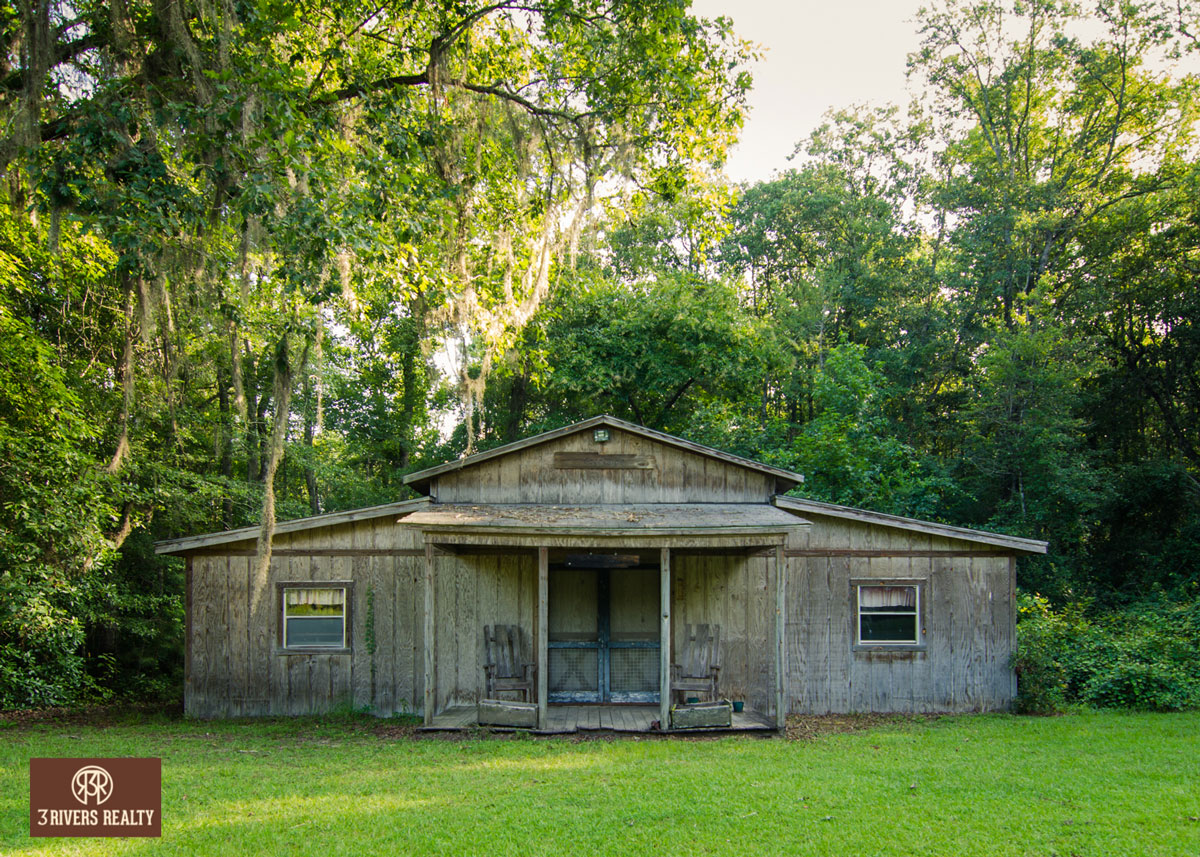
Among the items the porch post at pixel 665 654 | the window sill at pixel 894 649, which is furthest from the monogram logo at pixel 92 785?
the window sill at pixel 894 649

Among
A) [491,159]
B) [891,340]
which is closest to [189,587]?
[491,159]

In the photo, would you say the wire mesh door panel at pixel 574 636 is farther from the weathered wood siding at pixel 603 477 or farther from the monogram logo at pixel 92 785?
the monogram logo at pixel 92 785

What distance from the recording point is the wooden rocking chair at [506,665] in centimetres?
975

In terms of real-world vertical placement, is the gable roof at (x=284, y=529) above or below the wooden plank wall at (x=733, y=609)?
above

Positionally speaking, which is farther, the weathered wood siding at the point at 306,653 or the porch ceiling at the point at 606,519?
the weathered wood siding at the point at 306,653

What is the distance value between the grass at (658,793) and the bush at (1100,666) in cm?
112

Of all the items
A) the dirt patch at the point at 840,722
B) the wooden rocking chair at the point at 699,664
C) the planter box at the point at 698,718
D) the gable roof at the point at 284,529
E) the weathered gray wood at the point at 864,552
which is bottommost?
the dirt patch at the point at 840,722

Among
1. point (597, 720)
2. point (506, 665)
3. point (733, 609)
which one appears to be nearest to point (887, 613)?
point (733, 609)

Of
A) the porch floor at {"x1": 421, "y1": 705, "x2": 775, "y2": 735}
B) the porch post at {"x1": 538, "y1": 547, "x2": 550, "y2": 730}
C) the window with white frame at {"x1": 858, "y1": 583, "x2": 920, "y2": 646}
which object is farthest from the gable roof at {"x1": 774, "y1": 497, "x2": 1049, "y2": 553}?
the porch post at {"x1": 538, "y1": 547, "x2": 550, "y2": 730}

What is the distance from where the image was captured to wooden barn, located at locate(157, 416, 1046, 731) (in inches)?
390

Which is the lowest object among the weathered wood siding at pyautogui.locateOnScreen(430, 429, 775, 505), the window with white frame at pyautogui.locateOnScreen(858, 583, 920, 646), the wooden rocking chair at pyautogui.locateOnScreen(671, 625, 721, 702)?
the wooden rocking chair at pyautogui.locateOnScreen(671, 625, 721, 702)

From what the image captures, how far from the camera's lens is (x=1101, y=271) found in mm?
20328

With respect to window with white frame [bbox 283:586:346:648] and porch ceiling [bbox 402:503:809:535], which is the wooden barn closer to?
window with white frame [bbox 283:586:346:648]

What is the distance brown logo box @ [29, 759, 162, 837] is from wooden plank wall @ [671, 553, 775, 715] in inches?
258
